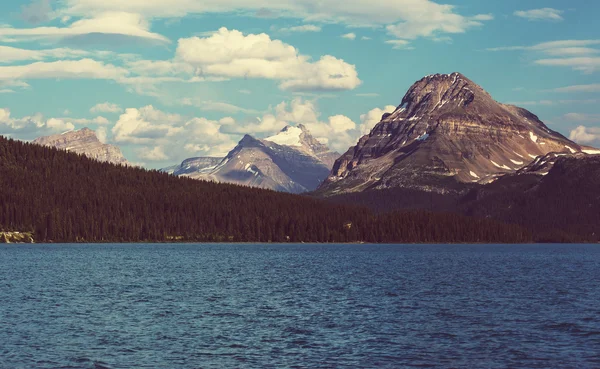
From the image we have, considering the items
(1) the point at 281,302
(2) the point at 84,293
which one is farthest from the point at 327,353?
(2) the point at 84,293

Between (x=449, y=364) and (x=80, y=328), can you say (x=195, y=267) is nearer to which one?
(x=80, y=328)

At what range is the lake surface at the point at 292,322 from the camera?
6141 cm

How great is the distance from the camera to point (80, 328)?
75125 mm

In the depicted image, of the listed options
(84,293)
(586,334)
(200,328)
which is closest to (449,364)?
(586,334)

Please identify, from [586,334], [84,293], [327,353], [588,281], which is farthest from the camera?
[588,281]

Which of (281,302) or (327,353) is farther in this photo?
(281,302)

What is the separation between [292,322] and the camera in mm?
80875

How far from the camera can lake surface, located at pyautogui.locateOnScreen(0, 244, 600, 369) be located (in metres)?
61.4

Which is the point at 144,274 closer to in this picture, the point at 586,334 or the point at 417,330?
the point at 417,330

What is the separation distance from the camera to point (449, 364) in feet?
194

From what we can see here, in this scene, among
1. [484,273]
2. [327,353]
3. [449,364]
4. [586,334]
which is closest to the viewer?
[449,364]

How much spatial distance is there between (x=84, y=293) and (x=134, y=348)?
4582 centimetres

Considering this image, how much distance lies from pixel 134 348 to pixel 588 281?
102 metres

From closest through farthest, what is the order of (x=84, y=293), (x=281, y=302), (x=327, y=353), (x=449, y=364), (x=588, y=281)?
(x=449, y=364) < (x=327, y=353) < (x=281, y=302) < (x=84, y=293) < (x=588, y=281)
